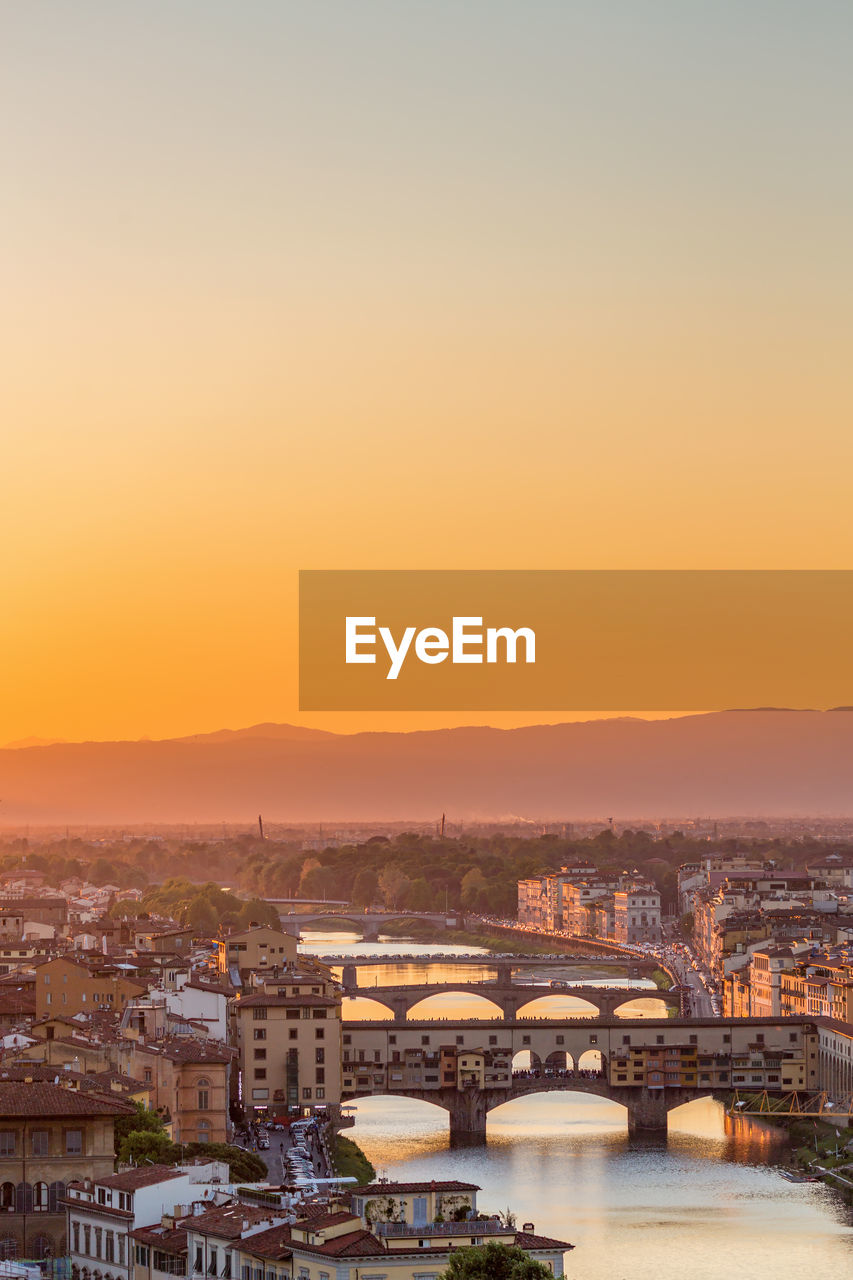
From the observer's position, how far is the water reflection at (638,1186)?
22234mm

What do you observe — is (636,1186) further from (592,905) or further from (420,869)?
(420,869)

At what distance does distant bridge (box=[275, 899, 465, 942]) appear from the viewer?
8250cm

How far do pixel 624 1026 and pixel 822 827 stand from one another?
491 feet

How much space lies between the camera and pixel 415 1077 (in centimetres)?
3256

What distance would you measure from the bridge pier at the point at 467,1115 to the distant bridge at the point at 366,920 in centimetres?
4809

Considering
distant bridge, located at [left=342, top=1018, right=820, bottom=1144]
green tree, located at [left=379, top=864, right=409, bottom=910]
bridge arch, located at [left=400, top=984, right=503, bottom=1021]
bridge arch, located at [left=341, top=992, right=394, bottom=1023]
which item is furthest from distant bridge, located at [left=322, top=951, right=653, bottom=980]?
green tree, located at [left=379, top=864, right=409, bottom=910]

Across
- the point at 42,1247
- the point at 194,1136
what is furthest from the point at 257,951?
the point at 42,1247

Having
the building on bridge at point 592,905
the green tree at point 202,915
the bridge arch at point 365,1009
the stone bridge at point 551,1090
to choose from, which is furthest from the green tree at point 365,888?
the stone bridge at point 551,1090

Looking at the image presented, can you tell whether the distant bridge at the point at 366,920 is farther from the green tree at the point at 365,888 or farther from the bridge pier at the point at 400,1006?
the bridge pier at the point at 400,1006

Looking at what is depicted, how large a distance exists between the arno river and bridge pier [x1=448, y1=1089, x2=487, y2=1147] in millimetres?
209

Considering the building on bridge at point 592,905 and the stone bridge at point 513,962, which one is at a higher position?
the building on bridge at point 592,905

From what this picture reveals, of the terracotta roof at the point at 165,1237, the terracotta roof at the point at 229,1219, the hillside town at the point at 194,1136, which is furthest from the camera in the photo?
the terracotta roof at the point at 165,1237

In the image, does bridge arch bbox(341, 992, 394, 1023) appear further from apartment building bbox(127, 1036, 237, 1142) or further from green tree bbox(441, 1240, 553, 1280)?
green tree bbox(441, 1240, 553, 1280)

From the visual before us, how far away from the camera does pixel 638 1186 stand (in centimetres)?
2612
